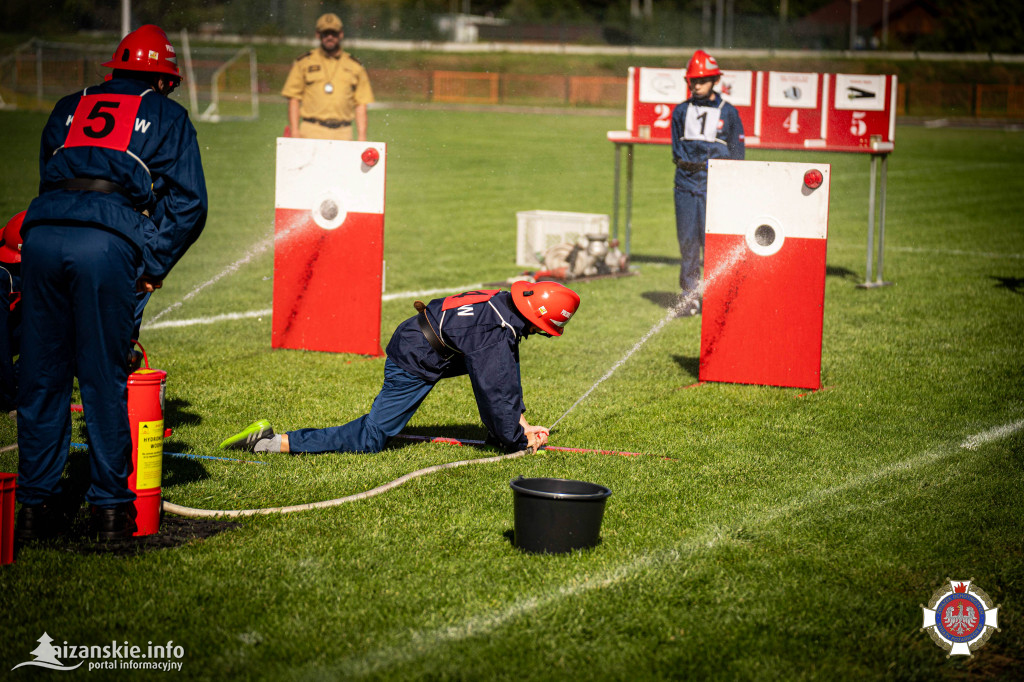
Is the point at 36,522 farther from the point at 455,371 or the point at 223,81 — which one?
the point at 223,81

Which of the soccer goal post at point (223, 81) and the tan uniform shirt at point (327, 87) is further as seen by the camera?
the soccer goal post at point (223, 81)

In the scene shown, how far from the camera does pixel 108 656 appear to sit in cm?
393

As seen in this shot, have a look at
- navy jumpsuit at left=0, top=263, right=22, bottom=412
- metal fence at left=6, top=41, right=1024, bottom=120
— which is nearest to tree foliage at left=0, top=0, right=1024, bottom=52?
metal fence at left=6, top=41, right=1024, bottom=120

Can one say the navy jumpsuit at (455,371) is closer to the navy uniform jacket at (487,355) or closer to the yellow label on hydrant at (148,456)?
the navy uniform jacket at (487,355)

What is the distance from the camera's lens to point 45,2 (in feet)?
123

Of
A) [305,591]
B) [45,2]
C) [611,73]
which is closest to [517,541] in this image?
[305,591]

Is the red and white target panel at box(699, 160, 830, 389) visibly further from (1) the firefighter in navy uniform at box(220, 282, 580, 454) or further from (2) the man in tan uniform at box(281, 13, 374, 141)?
(2) the man in tan uniform at box(281, 13, 374, 141)

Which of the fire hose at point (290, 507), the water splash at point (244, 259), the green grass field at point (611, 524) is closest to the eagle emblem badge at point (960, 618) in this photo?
the green grass field at point (611, 524)

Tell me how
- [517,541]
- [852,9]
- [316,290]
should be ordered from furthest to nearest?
[852,9], [316,290], [517,541]

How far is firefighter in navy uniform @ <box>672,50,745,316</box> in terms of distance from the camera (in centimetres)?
1086

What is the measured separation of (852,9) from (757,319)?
64683mm

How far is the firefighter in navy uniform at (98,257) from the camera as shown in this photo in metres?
4.61

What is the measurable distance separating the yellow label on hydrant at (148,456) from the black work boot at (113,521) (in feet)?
0.44

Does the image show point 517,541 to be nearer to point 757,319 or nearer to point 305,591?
point 305,591
